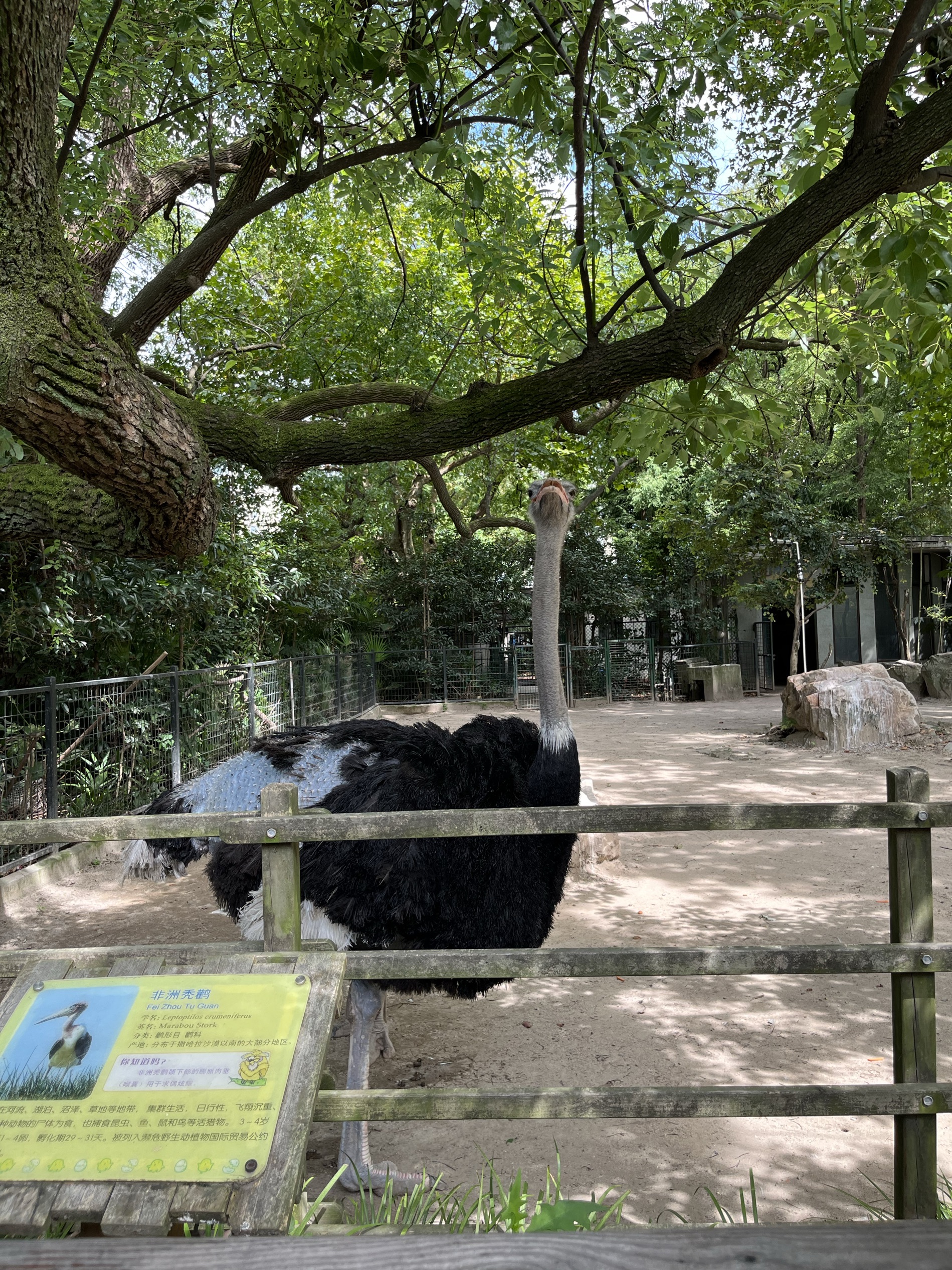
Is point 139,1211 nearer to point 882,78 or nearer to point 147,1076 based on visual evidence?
point 147,1076

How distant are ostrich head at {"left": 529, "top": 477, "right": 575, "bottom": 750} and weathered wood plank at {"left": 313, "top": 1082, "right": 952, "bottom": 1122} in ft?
5.26

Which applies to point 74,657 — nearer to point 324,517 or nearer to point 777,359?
point 324,517

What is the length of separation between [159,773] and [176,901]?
6.05ft

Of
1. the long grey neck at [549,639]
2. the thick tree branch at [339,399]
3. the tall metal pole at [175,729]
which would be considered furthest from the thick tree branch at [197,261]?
the long grey neck at [549,639]

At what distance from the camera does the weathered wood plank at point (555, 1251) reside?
A: 106 cm

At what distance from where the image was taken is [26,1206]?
5.27ft

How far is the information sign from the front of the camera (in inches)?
66.2

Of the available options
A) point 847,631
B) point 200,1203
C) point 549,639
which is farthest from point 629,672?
point 200,1203

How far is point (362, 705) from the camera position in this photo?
16406 millimetres

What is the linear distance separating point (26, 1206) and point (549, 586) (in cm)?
293

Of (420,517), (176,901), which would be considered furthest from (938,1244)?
(420,517)

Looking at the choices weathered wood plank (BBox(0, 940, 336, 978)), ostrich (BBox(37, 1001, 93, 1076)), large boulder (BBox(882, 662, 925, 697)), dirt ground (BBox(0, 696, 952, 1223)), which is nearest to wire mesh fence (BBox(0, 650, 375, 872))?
dirt ground (BBox(0, 696, 952, 1223))

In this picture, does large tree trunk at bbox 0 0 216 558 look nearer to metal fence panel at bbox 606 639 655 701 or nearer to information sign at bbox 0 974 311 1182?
information sign at bbox 0 974 311 1182

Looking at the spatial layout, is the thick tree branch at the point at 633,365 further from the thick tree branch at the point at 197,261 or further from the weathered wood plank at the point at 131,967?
the weathered wood plank at the point at 131,967
